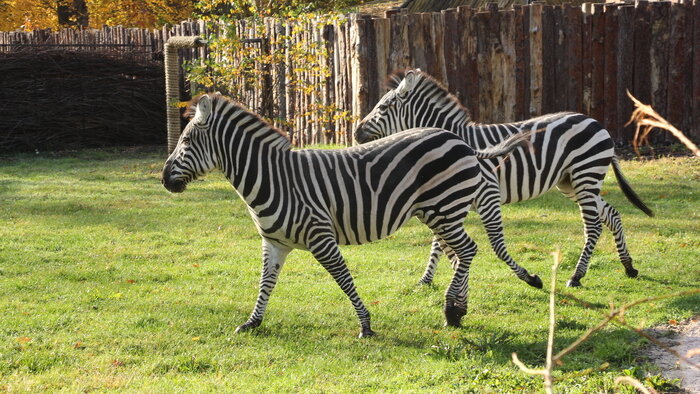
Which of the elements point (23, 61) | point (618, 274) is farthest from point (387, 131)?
point (23, 61)

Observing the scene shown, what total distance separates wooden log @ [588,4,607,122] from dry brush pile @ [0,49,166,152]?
10669 millimetres

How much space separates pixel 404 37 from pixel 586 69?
3148mm

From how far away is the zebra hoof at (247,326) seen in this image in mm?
6416

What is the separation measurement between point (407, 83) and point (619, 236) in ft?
8.43

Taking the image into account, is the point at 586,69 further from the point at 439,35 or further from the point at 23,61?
the point at 23,61

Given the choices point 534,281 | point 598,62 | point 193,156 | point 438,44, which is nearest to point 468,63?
point 438,44

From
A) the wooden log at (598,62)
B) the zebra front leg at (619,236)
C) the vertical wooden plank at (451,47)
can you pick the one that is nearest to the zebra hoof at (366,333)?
the zebra front leg at (619,236)

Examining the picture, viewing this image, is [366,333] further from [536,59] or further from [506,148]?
[536,59]

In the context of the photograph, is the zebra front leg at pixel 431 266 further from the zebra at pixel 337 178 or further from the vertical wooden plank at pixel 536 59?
the vertical wooden plank at pixel 536 59

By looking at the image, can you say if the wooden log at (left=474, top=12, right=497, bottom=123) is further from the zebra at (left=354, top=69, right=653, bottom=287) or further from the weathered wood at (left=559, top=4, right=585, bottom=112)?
the zebra at (left=354, top=69, right=653, bottom=287)

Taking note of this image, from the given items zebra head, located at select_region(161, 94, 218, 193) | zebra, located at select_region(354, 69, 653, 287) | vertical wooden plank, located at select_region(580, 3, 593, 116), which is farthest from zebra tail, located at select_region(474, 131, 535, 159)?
vertical wooden plank, located at select_region(580, 3, 593, 116)

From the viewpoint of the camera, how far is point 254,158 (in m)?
6.29

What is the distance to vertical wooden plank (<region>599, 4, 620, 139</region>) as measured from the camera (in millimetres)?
13133

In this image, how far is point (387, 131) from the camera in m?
8.14
